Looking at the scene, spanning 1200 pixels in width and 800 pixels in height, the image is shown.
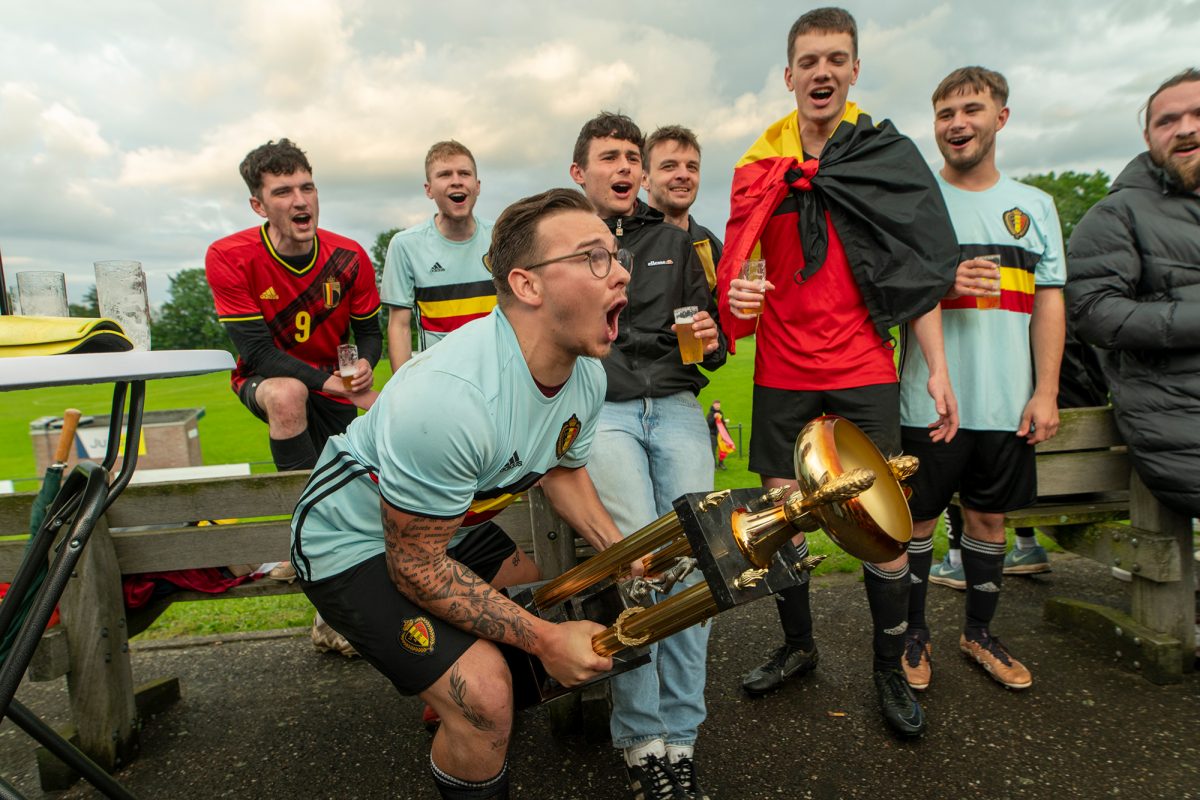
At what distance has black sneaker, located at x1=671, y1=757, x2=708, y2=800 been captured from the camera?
2.64 meters

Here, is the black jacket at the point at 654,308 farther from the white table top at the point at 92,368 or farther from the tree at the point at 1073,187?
the tree at the point at 1073,187

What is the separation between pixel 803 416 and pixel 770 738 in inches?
52.5

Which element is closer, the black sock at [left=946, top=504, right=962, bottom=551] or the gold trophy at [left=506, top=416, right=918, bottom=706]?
the gold trophy at [left=506, top=416, right=918, bottom=706]

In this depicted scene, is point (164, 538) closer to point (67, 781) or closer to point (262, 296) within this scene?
point (67, 781)

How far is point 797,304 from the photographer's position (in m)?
3.23

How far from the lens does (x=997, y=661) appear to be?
3475 millimetres

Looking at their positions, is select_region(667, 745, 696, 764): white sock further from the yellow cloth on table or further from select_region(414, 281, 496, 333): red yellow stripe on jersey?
select_region(414, 281, 496, 333): red yellow stripe on jersey

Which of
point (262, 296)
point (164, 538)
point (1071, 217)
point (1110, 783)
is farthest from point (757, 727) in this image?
point (1071, 217)

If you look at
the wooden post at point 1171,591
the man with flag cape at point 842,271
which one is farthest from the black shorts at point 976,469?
the wooden post at point 1171,591

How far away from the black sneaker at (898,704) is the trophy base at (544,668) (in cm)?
136

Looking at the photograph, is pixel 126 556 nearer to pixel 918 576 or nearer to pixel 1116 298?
pixel 918 576

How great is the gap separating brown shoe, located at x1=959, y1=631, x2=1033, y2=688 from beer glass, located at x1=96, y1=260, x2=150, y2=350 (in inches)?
151

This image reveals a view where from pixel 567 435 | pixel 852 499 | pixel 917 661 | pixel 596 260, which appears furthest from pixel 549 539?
pixel 917 661

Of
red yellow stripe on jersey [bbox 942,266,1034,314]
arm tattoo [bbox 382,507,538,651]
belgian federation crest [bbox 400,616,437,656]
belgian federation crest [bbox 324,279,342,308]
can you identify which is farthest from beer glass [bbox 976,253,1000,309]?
belgian federation crest [bbox 324,279,342,308]
